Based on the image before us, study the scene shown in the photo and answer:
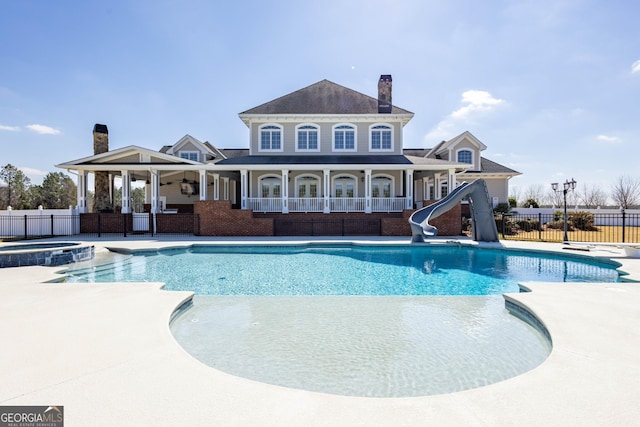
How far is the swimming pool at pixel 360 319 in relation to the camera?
4.09m

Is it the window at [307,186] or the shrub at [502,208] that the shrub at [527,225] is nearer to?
the shrub at [502,208]

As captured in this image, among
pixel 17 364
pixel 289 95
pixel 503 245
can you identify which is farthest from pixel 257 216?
pixel 17 364

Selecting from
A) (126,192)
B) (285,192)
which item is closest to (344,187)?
(285,192)

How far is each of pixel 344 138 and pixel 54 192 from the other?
182 feet

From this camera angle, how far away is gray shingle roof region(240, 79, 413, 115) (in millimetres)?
24016

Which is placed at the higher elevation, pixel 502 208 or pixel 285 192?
pixel 285 192

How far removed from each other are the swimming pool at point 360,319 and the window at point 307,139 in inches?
521

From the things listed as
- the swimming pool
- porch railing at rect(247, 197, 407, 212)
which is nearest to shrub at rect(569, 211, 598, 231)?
porch railing at rect(247, 197, 407, 212)

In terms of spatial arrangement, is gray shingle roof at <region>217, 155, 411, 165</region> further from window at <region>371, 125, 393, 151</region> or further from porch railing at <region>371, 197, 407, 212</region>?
porch railing at <region>371, 197, 407, 212</region>

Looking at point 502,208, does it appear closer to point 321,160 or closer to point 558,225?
point 558,225

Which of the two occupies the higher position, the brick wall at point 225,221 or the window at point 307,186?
the window at point 307,186

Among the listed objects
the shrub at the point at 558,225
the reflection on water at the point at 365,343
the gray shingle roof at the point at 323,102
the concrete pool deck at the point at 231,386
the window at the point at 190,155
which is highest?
the gray shingle roof at the point at 323,102

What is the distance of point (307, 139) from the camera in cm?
2392

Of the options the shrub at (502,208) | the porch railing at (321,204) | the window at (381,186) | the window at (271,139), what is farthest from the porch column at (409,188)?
the shrub at (502,208)
